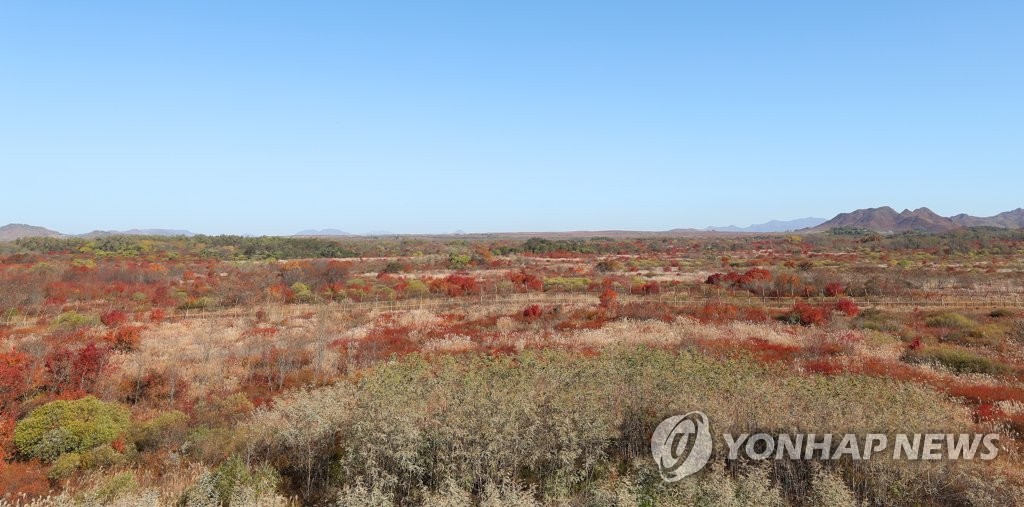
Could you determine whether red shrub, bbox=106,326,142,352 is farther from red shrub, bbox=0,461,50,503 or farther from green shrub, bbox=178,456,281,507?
green shrub, bbox=178,456,281,507

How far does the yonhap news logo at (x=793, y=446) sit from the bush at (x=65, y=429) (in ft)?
41.3

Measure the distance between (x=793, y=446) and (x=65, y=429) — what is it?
15.5m

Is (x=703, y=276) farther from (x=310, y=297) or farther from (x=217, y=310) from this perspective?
(x=217, y=310)

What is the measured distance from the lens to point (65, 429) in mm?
11133

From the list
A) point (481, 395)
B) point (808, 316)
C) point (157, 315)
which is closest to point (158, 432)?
point (481, 395)

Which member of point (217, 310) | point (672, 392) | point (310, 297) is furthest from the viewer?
point (310, 297)

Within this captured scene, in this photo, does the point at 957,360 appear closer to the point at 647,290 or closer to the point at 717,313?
the point at 717,313

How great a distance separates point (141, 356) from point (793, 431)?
22.6 meters

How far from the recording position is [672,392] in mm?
10414

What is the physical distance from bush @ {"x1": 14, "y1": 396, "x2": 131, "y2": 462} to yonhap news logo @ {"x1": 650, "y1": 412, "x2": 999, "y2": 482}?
41.3ft

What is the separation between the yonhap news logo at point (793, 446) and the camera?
841 centimetres

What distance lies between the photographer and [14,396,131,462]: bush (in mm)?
10906

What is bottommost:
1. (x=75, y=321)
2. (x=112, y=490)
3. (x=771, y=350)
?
(x=771, y=350)

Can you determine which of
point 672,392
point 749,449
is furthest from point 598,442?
point 749,449
